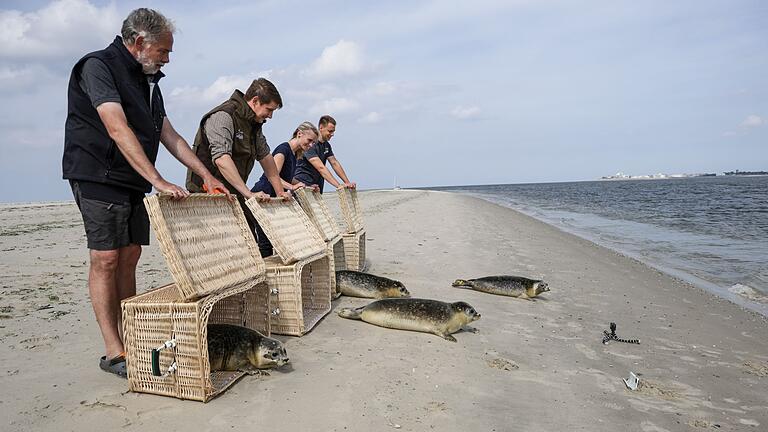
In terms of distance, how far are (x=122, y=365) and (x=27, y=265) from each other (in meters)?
5.37

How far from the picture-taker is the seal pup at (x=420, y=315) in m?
4.46

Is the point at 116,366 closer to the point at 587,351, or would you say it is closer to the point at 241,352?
the point at 241,352

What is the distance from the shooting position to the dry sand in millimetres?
2881

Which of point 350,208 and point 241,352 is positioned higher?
point 350,208

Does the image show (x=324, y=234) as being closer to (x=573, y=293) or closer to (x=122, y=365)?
(x=122, y=365)

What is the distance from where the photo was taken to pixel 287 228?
178 inches

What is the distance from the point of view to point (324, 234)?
560 cm

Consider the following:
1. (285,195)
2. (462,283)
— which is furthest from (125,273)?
(462,283)

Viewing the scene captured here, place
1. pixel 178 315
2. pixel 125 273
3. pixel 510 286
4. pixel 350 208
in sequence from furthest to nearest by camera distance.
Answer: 1. pixel 350 208
2. pixel 510 286
3. pixel 125 273
4. pixel 178 315

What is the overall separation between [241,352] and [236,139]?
194 centimetres

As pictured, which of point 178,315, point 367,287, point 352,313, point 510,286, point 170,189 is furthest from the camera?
point 510,286

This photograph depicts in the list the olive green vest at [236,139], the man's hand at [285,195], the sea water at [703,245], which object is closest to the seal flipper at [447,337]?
the man's hand at [285,195]

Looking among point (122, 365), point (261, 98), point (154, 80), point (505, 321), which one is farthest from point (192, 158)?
point (505, 321)

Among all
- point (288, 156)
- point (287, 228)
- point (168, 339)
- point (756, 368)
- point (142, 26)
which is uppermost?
point (142, 26)
